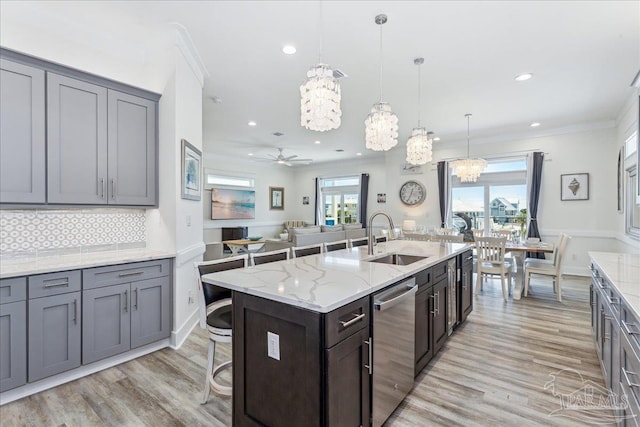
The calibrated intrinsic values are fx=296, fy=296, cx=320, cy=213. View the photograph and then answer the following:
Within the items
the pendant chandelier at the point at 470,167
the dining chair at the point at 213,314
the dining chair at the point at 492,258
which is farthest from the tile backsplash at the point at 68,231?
the pendant chandelier at the point at 470,167

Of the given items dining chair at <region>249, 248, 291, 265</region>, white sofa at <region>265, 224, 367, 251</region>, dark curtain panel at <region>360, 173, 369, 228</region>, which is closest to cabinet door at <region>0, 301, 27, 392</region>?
dining chair at <region>249, 248, 291, 265</region>

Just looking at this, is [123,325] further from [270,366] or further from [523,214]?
[523,214]

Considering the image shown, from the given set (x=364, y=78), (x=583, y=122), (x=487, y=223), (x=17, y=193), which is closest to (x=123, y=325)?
(x=17, y=193)

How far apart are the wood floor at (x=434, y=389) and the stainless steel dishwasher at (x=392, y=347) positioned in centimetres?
22

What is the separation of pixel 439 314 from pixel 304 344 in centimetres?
169

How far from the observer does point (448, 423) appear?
1.89m

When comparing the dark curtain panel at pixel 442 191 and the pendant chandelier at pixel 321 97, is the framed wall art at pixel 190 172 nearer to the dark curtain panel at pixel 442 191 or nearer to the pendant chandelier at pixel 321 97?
the pendant chandelier at pixel 321 97

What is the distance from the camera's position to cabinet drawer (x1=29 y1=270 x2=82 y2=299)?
215 centimetres

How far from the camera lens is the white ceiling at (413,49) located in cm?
258

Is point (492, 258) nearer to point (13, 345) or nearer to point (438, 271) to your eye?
point (438, 271)

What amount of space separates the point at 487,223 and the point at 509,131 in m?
2.12

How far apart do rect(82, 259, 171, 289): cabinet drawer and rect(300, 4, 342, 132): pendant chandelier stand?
6.54 feet

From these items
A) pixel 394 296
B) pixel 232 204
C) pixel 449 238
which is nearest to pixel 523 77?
pixel 449 238

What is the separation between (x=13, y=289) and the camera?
207 centimetres
